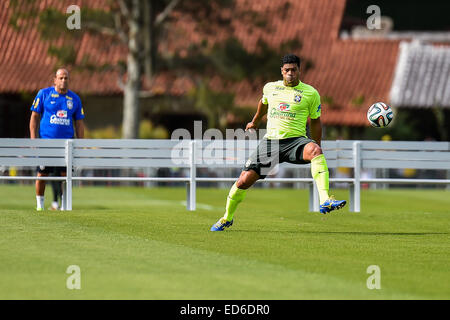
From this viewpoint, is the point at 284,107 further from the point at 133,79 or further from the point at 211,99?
the point at 133,79

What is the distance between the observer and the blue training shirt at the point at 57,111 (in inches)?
600

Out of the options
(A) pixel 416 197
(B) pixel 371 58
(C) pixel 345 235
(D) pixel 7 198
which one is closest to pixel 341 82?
(B) pixel 371 58

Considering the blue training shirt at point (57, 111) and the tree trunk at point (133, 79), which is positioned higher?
the tree trunk at point (133, 79)

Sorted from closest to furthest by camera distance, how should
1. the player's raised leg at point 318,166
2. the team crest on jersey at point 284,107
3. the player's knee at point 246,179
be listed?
the player's raised leg at point 318,166 < the team crest on jersey at point 284,107 < the player's knee at point 246,179

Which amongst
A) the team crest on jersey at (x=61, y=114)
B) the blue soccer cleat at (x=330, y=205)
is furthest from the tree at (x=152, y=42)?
the blue soccer cleat at (x=330, y=205)

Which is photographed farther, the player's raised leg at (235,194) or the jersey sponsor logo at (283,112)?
the player's raised leg at (235,194)

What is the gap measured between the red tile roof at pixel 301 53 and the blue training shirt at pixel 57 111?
19150mm

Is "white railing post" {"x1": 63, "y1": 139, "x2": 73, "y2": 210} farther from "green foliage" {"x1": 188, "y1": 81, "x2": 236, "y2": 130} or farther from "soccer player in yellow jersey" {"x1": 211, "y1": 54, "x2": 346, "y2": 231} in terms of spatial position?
"green foliage" {"x1": 188, "y1": 81, "x2": 236, "y2": 130}

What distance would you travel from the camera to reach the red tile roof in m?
36.9

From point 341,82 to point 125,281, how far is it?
31.2 metres

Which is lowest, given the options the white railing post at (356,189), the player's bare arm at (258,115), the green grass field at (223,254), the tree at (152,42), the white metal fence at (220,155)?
the green grass field at (223,254)

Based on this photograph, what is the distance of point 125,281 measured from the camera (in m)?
8.16

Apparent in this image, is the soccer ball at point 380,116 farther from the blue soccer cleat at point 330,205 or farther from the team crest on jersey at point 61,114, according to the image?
the team crest on jersey at point 61,114
